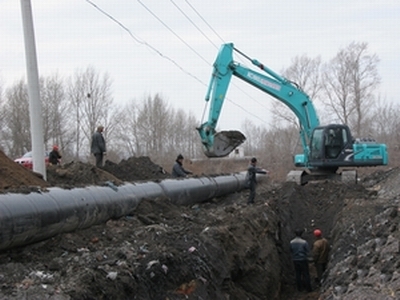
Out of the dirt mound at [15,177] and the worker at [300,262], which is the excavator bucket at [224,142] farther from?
the dirt mound at [15,177]

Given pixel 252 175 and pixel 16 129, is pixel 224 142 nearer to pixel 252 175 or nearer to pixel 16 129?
pixel 252 175

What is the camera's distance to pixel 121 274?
6160 mm

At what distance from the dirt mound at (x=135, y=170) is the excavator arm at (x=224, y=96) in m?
2.68

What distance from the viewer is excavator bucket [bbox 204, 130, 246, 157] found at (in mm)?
17531

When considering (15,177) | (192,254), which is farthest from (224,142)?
(192,254)

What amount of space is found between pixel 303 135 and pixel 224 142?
5.16 m

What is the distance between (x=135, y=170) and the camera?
1988cm

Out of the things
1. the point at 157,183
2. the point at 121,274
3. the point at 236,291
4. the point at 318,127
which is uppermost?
the point at 318,127

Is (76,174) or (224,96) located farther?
(224,96)

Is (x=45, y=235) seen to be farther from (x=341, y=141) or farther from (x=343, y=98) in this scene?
(x=343, y=98)

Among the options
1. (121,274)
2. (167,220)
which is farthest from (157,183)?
(121,274)

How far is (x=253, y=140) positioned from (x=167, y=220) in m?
72.5

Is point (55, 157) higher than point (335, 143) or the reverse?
higher

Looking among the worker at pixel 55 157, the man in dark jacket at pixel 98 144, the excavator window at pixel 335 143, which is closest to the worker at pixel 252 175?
the man in dark jacket at pixel 98 144
